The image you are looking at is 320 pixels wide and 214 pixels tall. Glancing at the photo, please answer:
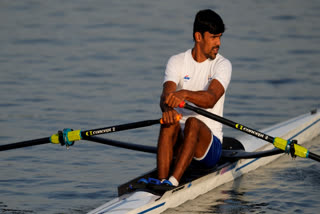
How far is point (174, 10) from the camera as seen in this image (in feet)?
81.6

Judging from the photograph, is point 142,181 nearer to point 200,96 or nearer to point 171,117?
point 171,117

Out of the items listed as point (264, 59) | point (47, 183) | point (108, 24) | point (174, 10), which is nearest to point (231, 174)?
point (47, 183)

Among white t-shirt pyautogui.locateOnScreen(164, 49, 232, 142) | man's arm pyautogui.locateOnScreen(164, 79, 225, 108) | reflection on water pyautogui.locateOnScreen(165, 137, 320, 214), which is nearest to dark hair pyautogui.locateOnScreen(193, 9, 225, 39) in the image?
white t-shirt pyautogui.locateOnScreen(164, 49, 232, 142)

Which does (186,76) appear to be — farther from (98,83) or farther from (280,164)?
(98,83)

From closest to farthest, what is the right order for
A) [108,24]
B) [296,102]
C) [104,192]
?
[104,192]
[296,102]
[108,24]

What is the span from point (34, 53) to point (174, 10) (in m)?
9.03

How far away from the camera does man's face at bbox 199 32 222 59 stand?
7.11 meters

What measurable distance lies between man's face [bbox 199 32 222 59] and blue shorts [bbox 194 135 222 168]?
0.95 metres

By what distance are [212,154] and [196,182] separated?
377 mm

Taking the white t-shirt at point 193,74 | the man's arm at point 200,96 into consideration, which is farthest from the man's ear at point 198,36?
the man's arm at point 200,96

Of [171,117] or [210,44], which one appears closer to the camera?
[171,117]

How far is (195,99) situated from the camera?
686cm

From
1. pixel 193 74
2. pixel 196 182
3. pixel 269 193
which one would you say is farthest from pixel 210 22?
pixel 269 193

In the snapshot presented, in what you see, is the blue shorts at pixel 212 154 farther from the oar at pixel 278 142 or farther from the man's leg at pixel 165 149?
the man's leg at pixel 165 149
